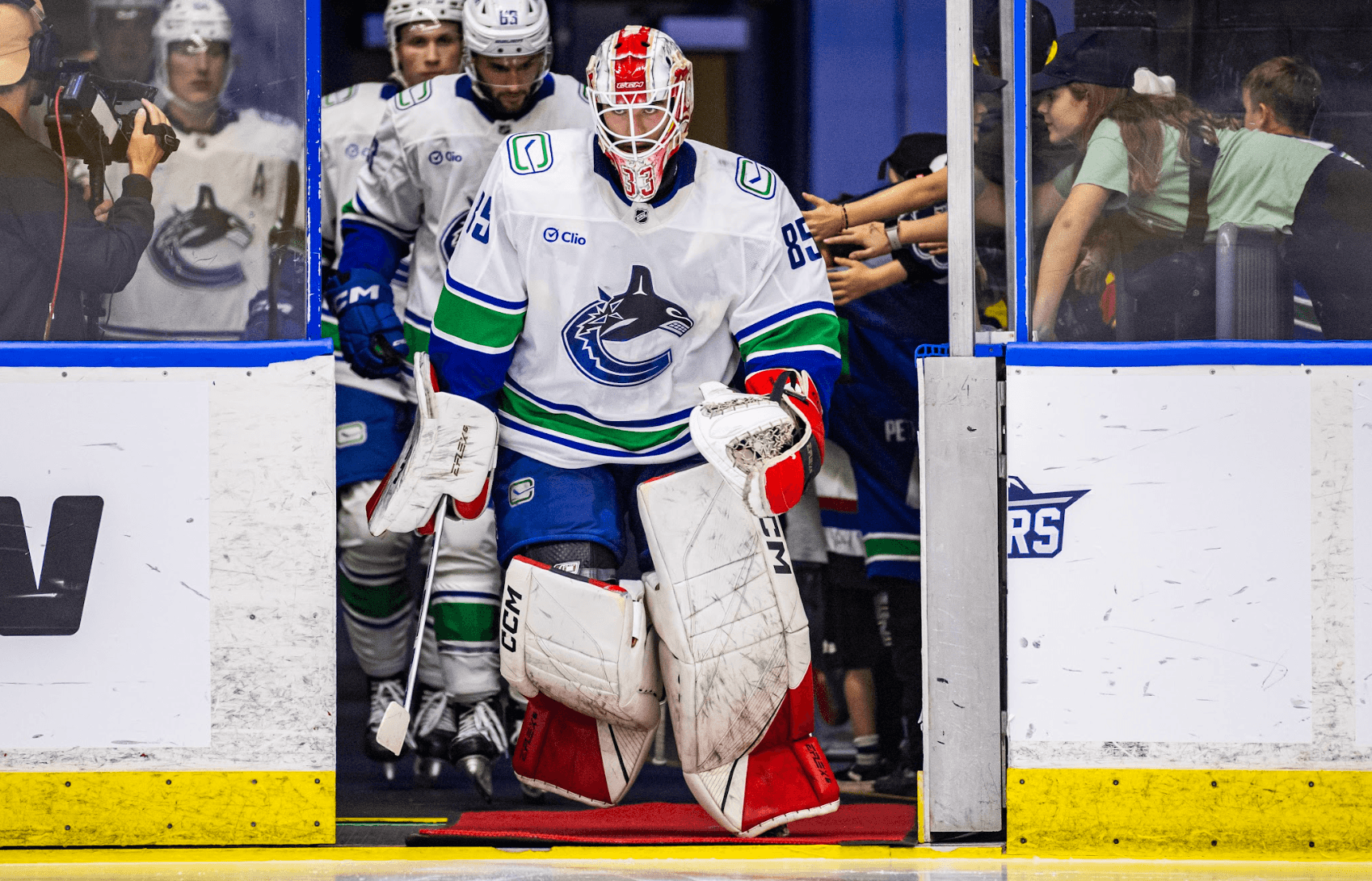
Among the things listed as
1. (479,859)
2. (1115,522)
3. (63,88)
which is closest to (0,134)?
(63,88)

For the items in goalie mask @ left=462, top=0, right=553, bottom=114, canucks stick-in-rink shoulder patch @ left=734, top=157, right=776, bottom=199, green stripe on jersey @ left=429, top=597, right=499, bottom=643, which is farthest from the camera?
goalie mask @ left=462, top=0, right=553, bottom=114

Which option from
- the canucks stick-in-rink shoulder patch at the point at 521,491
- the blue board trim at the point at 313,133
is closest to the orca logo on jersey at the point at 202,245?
the blue board trim at the point at 313,133

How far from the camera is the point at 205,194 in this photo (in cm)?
265

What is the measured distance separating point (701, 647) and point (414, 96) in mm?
1614

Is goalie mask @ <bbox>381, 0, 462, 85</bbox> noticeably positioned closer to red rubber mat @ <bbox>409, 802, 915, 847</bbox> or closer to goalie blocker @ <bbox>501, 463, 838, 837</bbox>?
goalie blocker @ <bbox>501, 463, 838, 837</bbox>

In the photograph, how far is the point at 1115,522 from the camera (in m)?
2.62

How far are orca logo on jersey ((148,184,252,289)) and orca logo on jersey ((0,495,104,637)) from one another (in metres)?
0.42

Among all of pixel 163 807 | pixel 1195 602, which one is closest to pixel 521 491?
pixel 163 807

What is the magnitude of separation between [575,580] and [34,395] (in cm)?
98

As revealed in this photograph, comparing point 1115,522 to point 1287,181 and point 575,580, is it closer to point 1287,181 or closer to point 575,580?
point 1287,181

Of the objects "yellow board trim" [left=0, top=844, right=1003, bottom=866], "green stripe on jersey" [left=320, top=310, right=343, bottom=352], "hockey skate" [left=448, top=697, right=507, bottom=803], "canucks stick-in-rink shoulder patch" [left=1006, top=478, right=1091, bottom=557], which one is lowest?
"yellow board trim" [left=0, top=844, right=1003, bottom=866]

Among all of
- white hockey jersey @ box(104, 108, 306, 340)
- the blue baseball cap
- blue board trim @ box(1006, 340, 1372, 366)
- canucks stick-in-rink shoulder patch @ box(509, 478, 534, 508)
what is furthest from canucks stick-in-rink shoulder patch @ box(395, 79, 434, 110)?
blue board trim @ box(1006, 340, 1372, 366)

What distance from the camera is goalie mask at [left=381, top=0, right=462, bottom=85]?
159 inches

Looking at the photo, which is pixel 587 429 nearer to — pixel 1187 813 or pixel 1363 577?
pixel 1187 813
